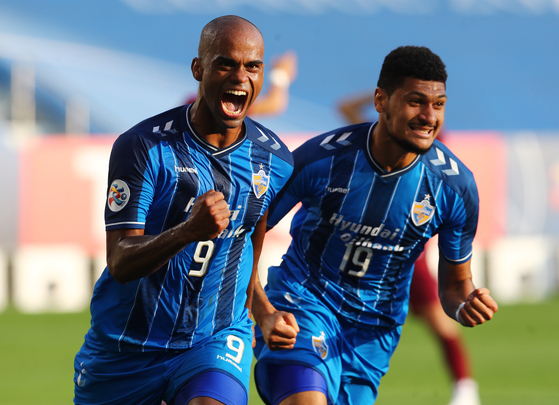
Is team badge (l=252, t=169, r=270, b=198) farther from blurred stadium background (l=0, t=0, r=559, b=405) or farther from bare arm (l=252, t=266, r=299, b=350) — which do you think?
blurred stadium background (l=0, t=0, r=559, b=405)

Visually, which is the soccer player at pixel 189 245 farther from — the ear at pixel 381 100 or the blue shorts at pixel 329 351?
the ear at pixel 381 100

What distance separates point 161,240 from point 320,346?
4.53 feet

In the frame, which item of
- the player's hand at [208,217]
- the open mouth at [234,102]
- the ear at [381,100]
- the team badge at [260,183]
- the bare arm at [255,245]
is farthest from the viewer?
the ear at [381,100]

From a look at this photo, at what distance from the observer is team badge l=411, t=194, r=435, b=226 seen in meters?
3.93

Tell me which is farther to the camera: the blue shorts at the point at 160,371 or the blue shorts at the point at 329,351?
the blue shorts at the point at 329,351

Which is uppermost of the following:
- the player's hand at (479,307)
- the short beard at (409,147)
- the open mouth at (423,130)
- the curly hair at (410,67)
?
the curly hair at (410,67)

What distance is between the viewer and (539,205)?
13.2 metres

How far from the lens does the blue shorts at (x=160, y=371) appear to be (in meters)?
3.21

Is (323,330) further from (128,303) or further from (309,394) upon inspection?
(128,303)

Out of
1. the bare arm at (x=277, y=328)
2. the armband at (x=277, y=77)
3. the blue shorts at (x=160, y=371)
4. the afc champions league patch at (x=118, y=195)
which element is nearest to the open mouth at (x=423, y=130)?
the bare arm at (x=277, y=328)

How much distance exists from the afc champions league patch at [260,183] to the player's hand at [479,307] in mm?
1040

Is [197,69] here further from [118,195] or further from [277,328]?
[277,328]

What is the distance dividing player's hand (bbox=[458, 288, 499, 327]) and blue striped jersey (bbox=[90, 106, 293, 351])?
101 cm

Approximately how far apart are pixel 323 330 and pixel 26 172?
1023 cm
